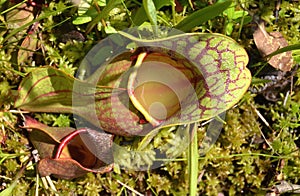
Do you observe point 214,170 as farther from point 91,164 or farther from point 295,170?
point 91,164

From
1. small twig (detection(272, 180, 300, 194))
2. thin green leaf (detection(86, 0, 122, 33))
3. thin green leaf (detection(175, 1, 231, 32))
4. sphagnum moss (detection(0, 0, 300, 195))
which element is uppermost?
thin green leaf (detection(86, 0, 122, 33))

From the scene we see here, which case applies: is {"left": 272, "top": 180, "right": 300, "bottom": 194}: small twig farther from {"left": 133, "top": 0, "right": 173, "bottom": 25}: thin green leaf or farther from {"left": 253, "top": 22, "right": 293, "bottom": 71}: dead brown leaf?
{"left": 133, "top": 0, "right": 173, "bottom": 25}: thin green leaf

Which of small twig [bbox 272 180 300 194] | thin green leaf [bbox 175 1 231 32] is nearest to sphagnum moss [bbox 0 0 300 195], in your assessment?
small twig [bbox 272 180 300 194]

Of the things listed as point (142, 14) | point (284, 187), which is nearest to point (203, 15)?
point (142, 14)

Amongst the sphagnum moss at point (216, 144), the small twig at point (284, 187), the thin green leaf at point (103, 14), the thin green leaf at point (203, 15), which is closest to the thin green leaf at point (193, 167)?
the sphagnum moss at point (216, 144)

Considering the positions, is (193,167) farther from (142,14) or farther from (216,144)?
(142,14)

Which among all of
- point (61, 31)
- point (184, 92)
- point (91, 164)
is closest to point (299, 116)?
point (184, 92)

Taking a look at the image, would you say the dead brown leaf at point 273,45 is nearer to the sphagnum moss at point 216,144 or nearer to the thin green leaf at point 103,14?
the sphagnum moss at point 216,144

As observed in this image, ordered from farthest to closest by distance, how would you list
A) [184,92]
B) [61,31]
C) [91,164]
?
[61,31] → [91,164] → [184,92]
